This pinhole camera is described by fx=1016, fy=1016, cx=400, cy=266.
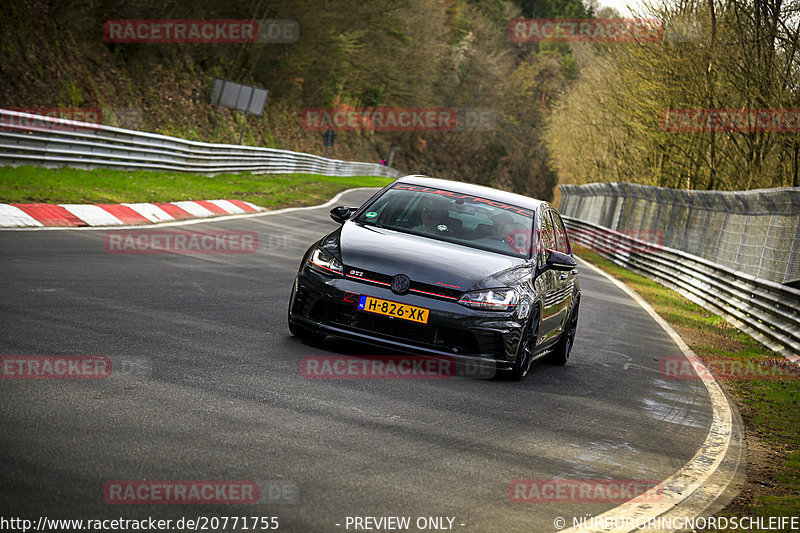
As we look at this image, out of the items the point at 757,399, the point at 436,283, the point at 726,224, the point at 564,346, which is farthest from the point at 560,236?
the point at 726,224

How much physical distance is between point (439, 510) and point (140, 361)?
2978 mm

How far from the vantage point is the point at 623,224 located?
37.4 meters

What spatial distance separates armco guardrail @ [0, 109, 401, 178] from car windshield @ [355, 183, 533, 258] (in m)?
11.1

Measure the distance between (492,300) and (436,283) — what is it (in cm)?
50

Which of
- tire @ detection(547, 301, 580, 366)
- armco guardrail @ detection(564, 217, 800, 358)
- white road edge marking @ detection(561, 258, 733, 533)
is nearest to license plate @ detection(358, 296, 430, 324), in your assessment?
white road edge marking @ detection(561, 258, 733, 533)

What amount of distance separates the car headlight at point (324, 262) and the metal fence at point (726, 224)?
390 inches

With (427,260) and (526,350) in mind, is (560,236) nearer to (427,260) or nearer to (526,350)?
(526,350)

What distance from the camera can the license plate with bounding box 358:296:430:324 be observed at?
8.13m

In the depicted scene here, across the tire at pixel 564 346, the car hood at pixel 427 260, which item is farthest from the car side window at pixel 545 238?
the tire at pixel 564 346

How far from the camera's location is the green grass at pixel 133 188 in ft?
55.9

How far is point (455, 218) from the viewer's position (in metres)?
9.57

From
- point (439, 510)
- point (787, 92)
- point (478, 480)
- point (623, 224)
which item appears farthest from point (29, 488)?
point (623, 224)

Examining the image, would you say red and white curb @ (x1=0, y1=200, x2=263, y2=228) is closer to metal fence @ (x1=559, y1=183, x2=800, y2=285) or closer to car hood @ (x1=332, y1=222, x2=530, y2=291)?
car hood @ (x1=332, y1=222, x2=530, y2=291)

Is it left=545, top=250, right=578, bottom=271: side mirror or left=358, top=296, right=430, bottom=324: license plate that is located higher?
left=545, top=250, right=578, bottom=271: side mirror
